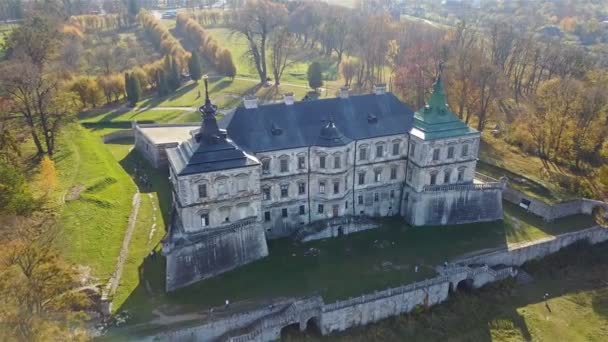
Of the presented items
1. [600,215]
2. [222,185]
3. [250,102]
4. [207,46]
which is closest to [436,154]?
[250,102]

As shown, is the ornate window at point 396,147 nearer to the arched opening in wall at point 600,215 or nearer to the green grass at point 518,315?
the green grass at point 518,315

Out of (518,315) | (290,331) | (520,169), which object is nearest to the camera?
(290,331)

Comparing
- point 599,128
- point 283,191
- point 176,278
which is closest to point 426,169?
point 283,191

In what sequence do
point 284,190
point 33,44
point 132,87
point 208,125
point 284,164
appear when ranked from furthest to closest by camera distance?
1. point 33,44
2. point 132,87
3. point 284,190
4. point 284,164
5. point 208,125

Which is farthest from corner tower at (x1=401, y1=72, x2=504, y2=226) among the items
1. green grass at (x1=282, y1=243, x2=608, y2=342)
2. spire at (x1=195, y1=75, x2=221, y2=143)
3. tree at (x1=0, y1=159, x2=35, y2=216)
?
tree at (x1=0, y1=159, x2=35, y2=216)

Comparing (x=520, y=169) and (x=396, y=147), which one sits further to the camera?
(x=520, y=169)

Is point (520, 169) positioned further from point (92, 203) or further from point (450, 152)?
point (92, 203)

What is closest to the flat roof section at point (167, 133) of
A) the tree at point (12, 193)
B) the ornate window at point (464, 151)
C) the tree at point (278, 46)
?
the tree at point (12, 193)
